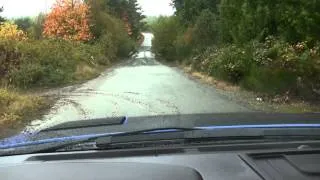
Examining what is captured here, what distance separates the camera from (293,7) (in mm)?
20219

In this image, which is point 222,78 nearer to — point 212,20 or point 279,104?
point 279,104

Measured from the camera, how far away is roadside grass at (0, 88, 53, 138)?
15.1m

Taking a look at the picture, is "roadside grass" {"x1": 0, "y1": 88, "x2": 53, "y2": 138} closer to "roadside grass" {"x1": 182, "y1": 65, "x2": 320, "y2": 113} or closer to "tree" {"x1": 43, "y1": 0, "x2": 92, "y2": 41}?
"roadside grass" {"x1": 182, "y1": 65, "x2": 320, "y2": 113}

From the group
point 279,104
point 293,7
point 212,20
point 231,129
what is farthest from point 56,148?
point 212,20

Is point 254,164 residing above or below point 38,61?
above

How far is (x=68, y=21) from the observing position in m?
57.4

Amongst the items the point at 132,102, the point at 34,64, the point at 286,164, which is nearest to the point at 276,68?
the point at 132,102

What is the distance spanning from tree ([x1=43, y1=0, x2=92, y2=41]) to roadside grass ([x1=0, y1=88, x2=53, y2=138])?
118 ft

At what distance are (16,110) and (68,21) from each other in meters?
41.1

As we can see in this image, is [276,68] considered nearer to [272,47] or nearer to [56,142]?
[272,47]

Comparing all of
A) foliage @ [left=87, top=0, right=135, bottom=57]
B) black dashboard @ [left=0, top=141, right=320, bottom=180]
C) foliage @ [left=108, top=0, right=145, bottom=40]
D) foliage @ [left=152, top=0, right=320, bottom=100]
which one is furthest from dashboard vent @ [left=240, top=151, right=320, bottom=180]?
foliage @ [left=108, top=0, right=145, bottom=40]

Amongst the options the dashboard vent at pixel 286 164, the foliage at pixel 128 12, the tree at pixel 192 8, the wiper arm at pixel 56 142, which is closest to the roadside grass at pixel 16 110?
the wiper arm at pixel 56 142

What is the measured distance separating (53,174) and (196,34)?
44112 millimetres

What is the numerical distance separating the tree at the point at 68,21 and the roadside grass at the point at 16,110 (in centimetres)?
3594
